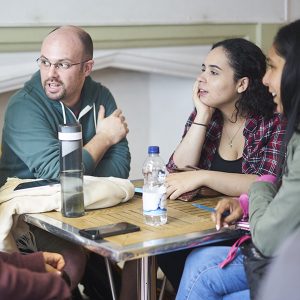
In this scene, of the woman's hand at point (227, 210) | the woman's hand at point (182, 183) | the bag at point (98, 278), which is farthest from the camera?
the bag at point (98, 278)

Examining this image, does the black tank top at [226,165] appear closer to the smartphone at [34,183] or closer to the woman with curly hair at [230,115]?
the woman with curly hair at [230,115]

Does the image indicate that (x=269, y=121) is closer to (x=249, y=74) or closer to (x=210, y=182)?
(x=249, y=74)

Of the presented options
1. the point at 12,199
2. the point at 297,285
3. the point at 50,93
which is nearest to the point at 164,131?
the point at 50,93

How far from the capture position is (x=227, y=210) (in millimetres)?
1858

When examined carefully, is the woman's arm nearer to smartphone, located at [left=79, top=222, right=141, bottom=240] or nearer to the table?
the table

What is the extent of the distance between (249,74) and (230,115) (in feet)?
0.57

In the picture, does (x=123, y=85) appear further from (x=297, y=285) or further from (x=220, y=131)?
(x=297, y=285)

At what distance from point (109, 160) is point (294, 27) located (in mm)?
874

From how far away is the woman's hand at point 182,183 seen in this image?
84.0 inches

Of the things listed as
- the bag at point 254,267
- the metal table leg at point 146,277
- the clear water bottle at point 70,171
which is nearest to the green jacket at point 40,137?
the clear water bottle at point 70,171

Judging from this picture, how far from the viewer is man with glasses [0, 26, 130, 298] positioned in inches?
84.5

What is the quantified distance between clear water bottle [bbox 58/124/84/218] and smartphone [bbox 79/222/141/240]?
0.58 ft

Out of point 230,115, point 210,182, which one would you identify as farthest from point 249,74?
point 210,182

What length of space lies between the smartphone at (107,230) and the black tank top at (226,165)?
0.69m
